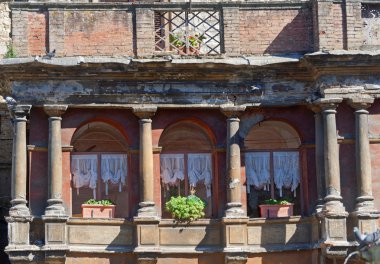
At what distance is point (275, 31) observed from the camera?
2388cm

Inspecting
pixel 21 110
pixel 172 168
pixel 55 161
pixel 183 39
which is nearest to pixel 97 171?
pixel 55 161

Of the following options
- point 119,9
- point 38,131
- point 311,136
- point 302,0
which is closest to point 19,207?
point 38,131

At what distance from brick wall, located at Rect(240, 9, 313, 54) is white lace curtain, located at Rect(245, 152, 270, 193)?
276 cm

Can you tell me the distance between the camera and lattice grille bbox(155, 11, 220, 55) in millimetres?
23578

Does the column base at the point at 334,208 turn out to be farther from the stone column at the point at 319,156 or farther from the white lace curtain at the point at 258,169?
the white lace curtain at the point at 258,169

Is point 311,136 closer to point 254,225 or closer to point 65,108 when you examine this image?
point 254,225

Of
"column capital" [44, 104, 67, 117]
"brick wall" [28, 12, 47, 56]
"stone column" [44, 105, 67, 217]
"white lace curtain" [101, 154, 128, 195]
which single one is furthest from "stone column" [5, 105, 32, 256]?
"white lace curtain" [101, 154, 128, 195]

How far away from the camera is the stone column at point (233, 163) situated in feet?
75.0

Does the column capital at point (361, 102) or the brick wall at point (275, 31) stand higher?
the brick wall at point (275, 31)

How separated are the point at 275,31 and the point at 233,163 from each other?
3.76m

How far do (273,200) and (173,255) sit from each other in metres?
3.04

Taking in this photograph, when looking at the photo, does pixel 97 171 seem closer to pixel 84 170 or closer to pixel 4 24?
pixel 84 170

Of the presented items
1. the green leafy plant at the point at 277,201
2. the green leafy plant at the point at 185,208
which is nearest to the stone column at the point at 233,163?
the green leafy plant at the point at 185,208

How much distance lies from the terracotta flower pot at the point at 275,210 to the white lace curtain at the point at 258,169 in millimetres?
709
